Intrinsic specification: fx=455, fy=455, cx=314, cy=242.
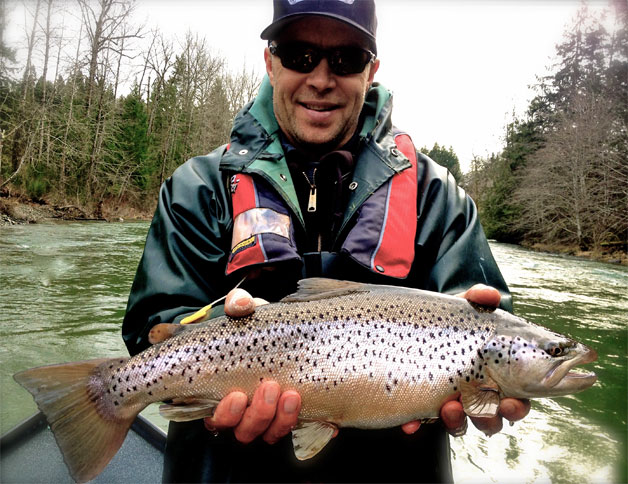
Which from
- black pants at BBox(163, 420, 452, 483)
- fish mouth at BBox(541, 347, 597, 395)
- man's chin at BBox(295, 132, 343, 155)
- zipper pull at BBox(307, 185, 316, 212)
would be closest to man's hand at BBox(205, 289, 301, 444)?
black pants at BBox(163, 420, 452, 483)

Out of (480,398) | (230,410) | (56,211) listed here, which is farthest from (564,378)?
(56,211)

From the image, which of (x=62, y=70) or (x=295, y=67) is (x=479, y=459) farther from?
(x=62, y=70)

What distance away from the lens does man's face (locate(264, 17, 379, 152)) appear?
264 centimetres

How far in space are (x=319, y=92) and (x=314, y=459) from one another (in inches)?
79.7

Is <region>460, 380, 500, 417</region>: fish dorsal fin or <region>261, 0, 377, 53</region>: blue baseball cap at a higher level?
<region>261, 0, 377, 53</region>: blue baseball cap

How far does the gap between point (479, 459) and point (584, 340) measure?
190 inches

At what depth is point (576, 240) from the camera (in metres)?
29.0

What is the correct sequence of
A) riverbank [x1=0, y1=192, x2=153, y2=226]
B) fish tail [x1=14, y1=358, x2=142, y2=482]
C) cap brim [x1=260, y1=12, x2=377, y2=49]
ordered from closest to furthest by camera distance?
fish tail [x1=14, y1=358, x2=142, y2=482]
cap brim [x1=260, y1=12, x2=377, y2=49]
riverbank [x1=0, y1=192, x2=153, y2=226]

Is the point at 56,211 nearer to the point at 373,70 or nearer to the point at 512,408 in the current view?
the point at 373,70

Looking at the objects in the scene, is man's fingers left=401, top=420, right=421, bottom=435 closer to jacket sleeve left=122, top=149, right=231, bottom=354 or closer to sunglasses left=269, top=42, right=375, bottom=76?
jacket sleeve left=122, top=149, right=231, bottom=354

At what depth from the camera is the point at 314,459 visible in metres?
2.30

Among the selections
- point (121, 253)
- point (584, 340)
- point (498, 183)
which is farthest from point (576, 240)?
point (121, 253)

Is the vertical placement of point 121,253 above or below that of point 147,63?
below

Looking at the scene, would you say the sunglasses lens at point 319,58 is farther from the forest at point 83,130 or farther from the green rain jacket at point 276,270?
the forest at point 83,130
